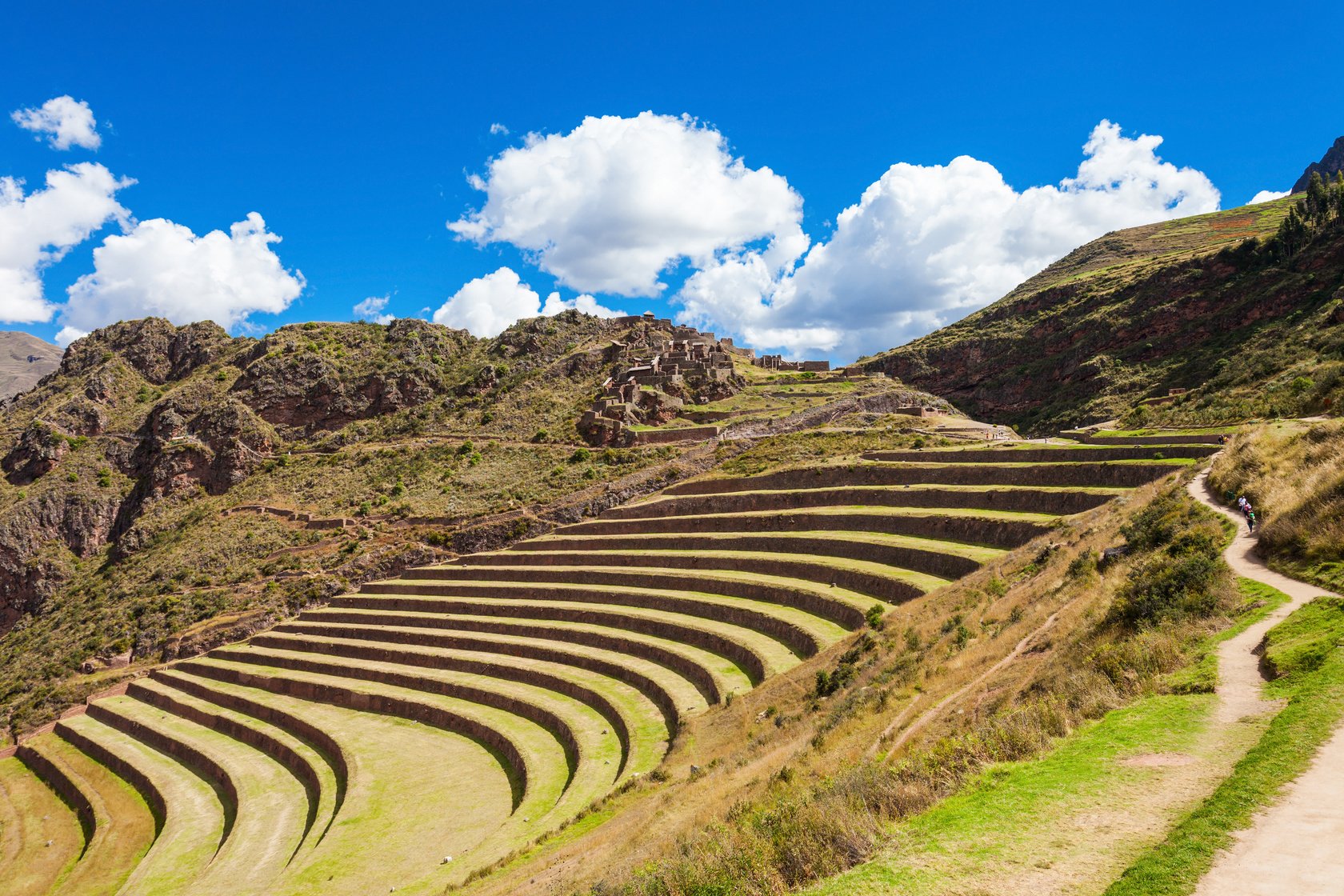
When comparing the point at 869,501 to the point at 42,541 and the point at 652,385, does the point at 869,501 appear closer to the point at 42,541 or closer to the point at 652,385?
the point at 652,385

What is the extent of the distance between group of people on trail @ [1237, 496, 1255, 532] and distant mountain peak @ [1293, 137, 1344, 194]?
159 metres

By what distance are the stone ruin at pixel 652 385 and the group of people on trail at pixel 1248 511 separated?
36.2 meters

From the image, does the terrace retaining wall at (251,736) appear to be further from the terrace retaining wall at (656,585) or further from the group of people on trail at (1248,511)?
the group of people on trail at (1248,511)

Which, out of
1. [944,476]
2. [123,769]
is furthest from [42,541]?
[944,476]

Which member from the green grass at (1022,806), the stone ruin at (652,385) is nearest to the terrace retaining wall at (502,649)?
the green grass at (1022,806)

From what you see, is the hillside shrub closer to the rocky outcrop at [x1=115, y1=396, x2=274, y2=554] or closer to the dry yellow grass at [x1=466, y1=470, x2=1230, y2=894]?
the dry yellow grass at [x1=466, y1=470, x2=1230, y2=894]

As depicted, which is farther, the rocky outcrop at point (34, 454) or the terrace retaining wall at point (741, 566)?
the rocky outcrop at point (34, 454)

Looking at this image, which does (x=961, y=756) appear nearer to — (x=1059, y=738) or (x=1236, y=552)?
(x=1059, y=738)

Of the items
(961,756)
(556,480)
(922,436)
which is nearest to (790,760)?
(961,756)

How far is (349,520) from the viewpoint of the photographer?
4262 cm

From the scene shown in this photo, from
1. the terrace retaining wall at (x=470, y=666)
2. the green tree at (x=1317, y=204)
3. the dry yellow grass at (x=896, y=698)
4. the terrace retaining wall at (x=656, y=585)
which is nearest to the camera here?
the dry yellow grass at (x=896, y=698)

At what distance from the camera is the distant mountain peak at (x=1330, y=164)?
128875 millimetres

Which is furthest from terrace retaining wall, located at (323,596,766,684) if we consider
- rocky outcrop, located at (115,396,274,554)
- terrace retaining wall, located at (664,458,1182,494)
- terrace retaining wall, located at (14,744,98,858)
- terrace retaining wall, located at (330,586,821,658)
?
rocky outcrop, located at (115,396,274,554)

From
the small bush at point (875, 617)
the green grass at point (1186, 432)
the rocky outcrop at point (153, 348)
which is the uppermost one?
the rocky outcrop at point (153, 348)
